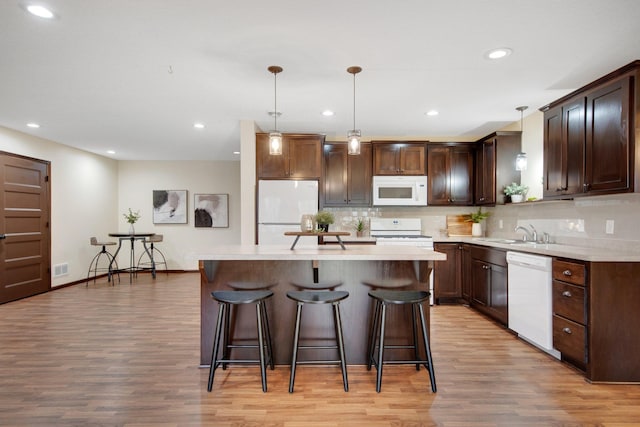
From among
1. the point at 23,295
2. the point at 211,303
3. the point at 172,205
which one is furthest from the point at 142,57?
the point at 172,205

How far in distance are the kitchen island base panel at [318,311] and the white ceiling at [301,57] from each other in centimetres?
161

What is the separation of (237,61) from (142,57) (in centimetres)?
72

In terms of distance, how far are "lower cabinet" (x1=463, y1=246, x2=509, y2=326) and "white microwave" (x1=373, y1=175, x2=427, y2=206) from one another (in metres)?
1.06

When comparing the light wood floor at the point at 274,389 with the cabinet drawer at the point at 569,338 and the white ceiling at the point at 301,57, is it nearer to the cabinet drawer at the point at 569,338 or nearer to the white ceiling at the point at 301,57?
the cabinet drawer at the point at 569,338

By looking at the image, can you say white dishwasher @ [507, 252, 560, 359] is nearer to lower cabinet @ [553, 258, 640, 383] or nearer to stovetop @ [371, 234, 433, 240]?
lower cabinet @ [553, 258, 640, 383]

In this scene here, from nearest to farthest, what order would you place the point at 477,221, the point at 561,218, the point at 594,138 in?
1. the point at 594,138
2. the point at 561,218
3. the point at 477,221

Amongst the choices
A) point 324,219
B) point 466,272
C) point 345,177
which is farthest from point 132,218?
point 466,272

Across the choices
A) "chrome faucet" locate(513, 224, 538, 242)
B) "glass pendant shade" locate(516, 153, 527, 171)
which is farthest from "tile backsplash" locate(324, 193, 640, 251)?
"glass pendant shade" locate(516, 153, 527, 171)

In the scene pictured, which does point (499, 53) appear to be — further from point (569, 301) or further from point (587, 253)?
point (569, 301)

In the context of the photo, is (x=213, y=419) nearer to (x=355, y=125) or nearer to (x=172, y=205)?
(x=355, y=125)

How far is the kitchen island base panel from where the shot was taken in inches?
107

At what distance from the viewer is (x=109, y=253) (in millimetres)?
6887

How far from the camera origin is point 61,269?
5.82 meters

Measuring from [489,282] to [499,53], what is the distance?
2.47 meters
